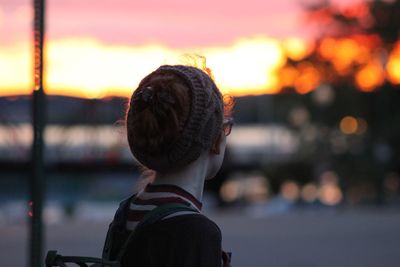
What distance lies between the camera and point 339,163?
1646 inches

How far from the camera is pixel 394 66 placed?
4147 centimetres

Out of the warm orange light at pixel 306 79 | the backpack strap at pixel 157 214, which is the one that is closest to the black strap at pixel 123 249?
the backpack strap at pixel 157 214

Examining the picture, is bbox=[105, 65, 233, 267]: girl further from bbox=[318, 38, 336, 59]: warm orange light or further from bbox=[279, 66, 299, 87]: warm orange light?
bbox=[279, 66, 299, 87]: warm orange light

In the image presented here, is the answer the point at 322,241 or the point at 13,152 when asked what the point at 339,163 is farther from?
the point at 322,241

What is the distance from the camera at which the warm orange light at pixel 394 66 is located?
39.3m

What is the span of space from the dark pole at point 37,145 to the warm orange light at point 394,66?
36.6 m

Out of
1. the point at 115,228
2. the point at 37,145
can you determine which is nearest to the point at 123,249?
the point at 115,228

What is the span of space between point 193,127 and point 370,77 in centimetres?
3889

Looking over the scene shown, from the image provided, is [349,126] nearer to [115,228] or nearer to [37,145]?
[37,145]

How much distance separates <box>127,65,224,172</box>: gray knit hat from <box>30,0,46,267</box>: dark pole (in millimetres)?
1086

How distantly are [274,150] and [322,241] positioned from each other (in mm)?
40428

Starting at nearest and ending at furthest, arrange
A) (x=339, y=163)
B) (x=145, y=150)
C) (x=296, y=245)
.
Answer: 1. (x=145, y=150)
2. (x=296, y=245)
3. (x=339, y=163)

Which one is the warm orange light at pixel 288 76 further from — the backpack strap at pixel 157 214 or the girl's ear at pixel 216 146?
the backpack strap at pixel 157 214

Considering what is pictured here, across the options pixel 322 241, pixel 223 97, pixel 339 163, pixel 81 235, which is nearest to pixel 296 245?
pixel 322 241
